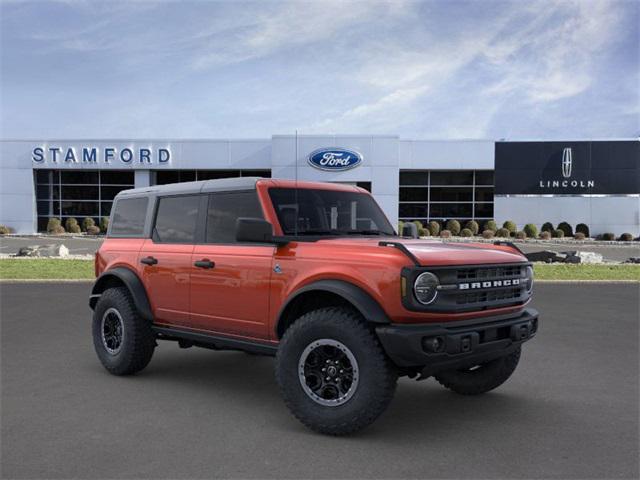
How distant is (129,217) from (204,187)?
1383 mm

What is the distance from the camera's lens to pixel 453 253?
4793 mm

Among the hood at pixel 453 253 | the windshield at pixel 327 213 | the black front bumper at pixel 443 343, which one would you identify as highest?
the windshield at pixel 327 213

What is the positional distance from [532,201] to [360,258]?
125 feet

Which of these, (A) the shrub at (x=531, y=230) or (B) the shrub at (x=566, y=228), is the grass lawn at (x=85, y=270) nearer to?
(A) the shrub at (x=531, y=230)

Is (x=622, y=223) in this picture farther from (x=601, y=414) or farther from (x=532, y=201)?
(x=601, y=414)

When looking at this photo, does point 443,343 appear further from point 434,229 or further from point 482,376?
point 434,229

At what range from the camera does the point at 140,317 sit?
21.1 ft

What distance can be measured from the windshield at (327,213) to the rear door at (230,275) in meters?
0.26

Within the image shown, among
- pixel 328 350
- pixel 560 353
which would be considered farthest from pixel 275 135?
pixel 328 350

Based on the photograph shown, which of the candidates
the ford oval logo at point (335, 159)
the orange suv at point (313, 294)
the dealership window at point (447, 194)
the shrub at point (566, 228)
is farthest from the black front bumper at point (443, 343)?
the dealership window at point (447, 194)

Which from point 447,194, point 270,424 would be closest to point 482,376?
point 270,424

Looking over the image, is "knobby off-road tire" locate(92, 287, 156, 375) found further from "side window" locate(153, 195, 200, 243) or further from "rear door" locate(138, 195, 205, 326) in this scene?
"side window" locate(153, 195, 200, 243)

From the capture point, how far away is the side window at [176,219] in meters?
6.18

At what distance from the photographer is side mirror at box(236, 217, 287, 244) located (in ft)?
15.9
